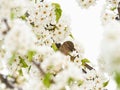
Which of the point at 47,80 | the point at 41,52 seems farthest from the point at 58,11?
the point at 47,80

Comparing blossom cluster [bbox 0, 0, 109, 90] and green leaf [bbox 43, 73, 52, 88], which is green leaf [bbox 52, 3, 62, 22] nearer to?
blossom cluster [bbox 0, 0, 109, 90]

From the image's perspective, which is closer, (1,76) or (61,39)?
(1,76)

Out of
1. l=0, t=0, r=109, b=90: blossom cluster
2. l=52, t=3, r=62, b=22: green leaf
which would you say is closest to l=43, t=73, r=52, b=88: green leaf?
l=0, t=0, r=109, b=90: blossom cluster

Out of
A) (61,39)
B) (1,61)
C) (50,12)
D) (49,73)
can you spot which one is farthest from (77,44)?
(49,73)

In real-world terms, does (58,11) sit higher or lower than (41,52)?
lower

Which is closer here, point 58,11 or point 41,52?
point 41,52

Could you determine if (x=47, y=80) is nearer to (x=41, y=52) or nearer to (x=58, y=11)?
(x=41, y=52)

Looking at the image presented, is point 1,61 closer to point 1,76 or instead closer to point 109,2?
point 1,76

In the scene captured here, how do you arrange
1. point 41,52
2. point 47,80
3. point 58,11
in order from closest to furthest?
1. point 47,80
2. point 41,52
3. point 58,11
